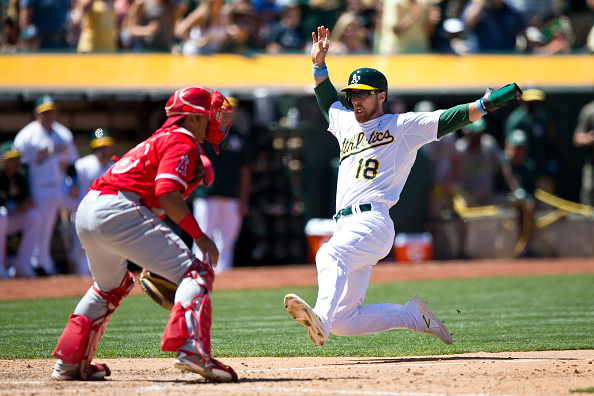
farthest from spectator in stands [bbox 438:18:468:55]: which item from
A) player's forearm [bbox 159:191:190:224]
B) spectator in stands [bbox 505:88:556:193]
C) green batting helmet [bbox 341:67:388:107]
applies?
player's forearm [bbox 159:191:190:224]

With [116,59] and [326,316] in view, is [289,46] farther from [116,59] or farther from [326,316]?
[326,316]

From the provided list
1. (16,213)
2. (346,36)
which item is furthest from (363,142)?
(346,36)

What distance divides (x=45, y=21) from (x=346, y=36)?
4661 millimetres

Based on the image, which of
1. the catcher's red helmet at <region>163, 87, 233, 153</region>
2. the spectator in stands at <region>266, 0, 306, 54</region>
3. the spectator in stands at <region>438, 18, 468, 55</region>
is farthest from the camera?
the spectator in stands at <region>438, 18, 468, 55</region>

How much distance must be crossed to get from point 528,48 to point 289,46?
4143 mm

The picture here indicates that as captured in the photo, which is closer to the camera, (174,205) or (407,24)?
(174,205)

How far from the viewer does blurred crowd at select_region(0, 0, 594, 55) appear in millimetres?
12914

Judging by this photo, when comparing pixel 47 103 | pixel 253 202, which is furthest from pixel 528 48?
pixel 47 103

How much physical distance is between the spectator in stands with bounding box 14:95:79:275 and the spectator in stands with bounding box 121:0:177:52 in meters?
2.04

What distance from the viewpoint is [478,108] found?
5.47 metres

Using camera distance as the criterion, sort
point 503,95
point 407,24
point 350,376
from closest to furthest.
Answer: point 350,376, point 503,95, point 407,24

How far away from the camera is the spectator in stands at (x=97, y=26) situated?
506 inches

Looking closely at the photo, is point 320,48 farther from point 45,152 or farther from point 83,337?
point 45,152

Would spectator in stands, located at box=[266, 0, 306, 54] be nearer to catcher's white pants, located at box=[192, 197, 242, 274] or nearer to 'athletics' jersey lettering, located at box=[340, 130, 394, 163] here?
catcher's white pants, located at box=[192, 197, 242, 274]
